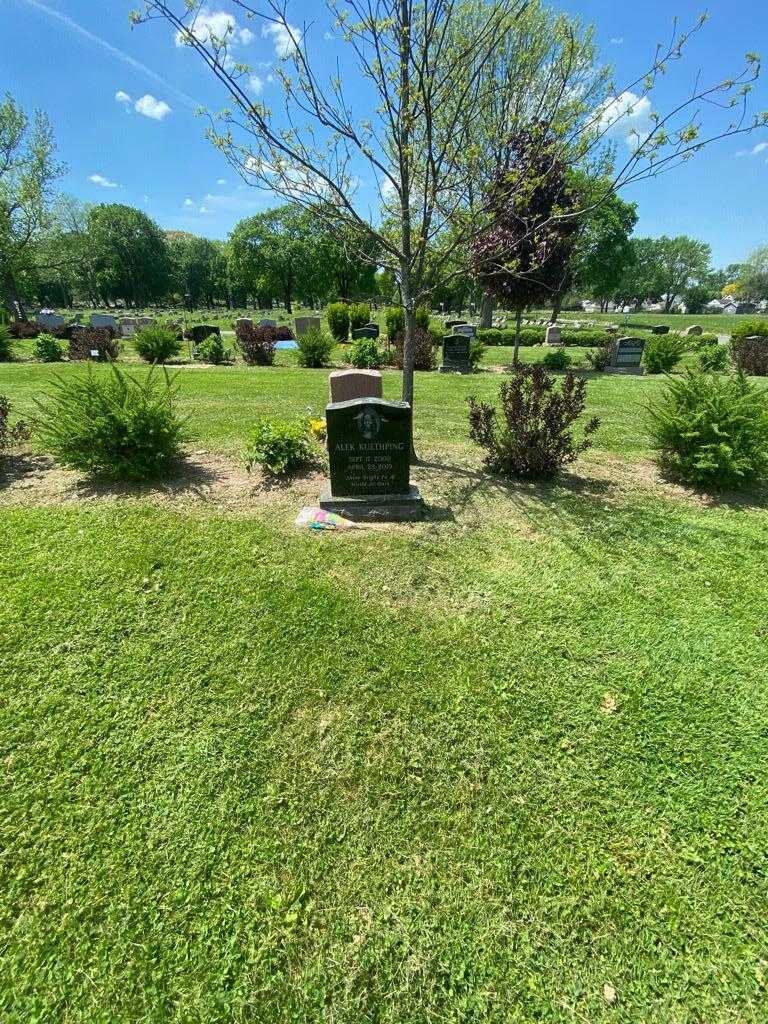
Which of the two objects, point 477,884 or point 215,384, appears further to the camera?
point 215,384

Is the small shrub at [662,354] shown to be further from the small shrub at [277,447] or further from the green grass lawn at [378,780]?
the small shrub at [277,447]

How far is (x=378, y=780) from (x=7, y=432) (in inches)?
263

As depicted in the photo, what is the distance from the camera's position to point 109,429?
16.1 ft

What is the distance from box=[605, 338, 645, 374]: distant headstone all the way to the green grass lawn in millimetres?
14071

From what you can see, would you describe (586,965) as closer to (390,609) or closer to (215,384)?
(390,609)

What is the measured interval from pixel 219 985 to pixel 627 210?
49.6m

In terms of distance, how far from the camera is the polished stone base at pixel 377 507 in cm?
467

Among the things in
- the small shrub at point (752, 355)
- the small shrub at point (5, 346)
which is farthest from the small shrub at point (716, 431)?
the small shrub at point (5, 346)

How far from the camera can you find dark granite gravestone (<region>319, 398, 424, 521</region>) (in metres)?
4.46

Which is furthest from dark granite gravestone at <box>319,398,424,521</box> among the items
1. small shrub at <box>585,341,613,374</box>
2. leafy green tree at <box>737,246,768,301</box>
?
leafy green tree at <box>737,246,768,301</box>

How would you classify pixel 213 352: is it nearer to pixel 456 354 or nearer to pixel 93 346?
pixel 93 346

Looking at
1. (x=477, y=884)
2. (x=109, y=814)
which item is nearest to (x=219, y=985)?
(x=109, y=814)

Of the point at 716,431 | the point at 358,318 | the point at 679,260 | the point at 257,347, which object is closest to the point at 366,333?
the point at 358,318

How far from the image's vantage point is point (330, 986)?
163 cm
